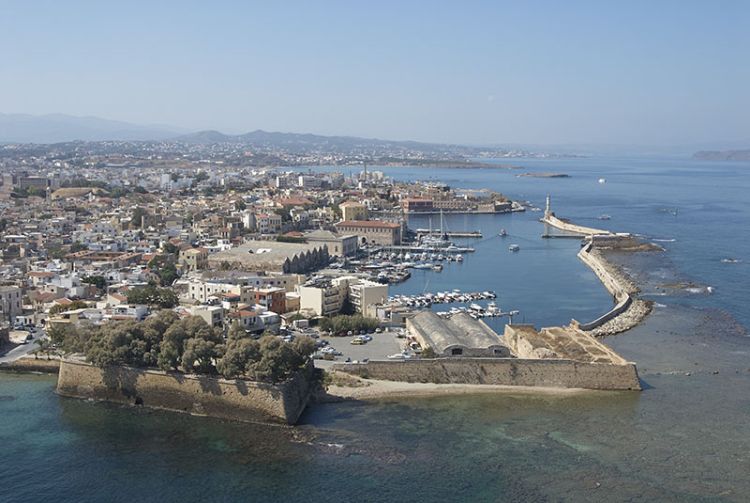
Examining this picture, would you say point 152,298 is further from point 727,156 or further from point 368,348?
point 727,156

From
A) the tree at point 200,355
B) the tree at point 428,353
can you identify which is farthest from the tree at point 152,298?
the tree at point 428,353

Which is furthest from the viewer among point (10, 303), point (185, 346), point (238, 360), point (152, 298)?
point (10, 303)

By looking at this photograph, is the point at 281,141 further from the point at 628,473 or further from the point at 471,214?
the point at 628,473

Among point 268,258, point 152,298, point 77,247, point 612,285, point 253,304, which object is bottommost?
point 612,285

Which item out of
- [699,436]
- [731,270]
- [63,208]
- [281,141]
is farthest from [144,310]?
[281,141]

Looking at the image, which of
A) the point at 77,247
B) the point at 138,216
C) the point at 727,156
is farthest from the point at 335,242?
the point at 727,156

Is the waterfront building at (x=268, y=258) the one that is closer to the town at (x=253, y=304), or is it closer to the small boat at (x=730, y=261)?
the town at (x=253, y=304)
